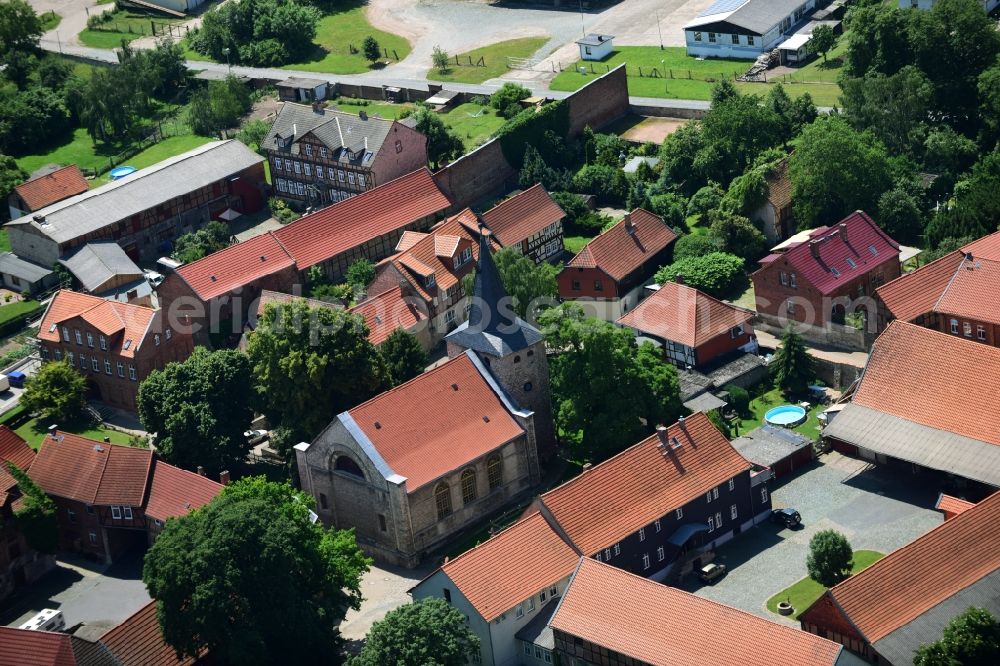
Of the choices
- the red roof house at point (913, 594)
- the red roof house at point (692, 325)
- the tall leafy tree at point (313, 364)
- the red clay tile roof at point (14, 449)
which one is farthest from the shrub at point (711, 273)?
the red clay tile roof at point (14, 449)

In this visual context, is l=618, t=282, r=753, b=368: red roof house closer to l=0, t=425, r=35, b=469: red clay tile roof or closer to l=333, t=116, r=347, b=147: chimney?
l=333, t=116, r=347, b=147: chimney

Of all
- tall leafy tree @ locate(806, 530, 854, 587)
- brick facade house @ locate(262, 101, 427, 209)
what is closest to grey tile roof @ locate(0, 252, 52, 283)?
brick facade house @ locate(262, 101, 427, 209)

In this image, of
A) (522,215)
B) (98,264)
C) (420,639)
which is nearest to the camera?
(420,639)

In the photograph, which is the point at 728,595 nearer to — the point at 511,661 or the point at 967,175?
the point at 511,661

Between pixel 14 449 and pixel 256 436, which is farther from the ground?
pixel 14 449

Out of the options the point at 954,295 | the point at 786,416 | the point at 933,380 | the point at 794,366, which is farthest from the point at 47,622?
the point at 954,295

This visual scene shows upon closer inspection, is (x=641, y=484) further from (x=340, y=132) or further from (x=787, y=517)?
(x=340, y=132)
